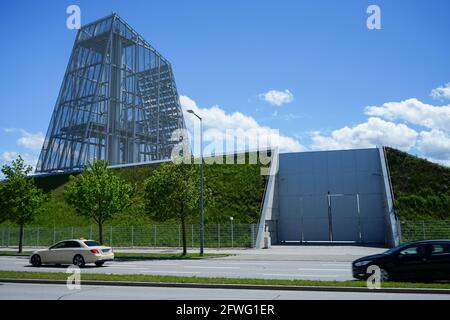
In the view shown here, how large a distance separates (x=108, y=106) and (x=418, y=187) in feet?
140

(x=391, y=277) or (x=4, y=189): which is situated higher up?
(x=4, y=189)

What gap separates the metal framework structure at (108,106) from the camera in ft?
189

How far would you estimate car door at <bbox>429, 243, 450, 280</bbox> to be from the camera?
494 inches

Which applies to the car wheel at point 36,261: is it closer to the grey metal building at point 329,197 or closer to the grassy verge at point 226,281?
the grassy verge at point 226,281

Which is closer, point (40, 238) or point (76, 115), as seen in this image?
point (40, 238)

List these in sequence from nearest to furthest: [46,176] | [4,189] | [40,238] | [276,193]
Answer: [4,189], [40,238], [276,193], [46,176]

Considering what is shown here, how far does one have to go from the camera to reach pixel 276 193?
131 feet

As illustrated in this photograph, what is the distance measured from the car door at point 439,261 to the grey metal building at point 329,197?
23.5m

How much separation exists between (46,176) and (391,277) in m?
51.9

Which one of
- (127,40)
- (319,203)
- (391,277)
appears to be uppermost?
(127,40)

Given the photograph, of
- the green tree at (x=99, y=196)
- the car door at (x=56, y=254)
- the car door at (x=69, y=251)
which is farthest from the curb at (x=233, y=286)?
the green tree at (x=99, y=196)

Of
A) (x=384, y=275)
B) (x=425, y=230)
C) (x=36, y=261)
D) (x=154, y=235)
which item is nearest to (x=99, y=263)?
(x=36, y=261)
